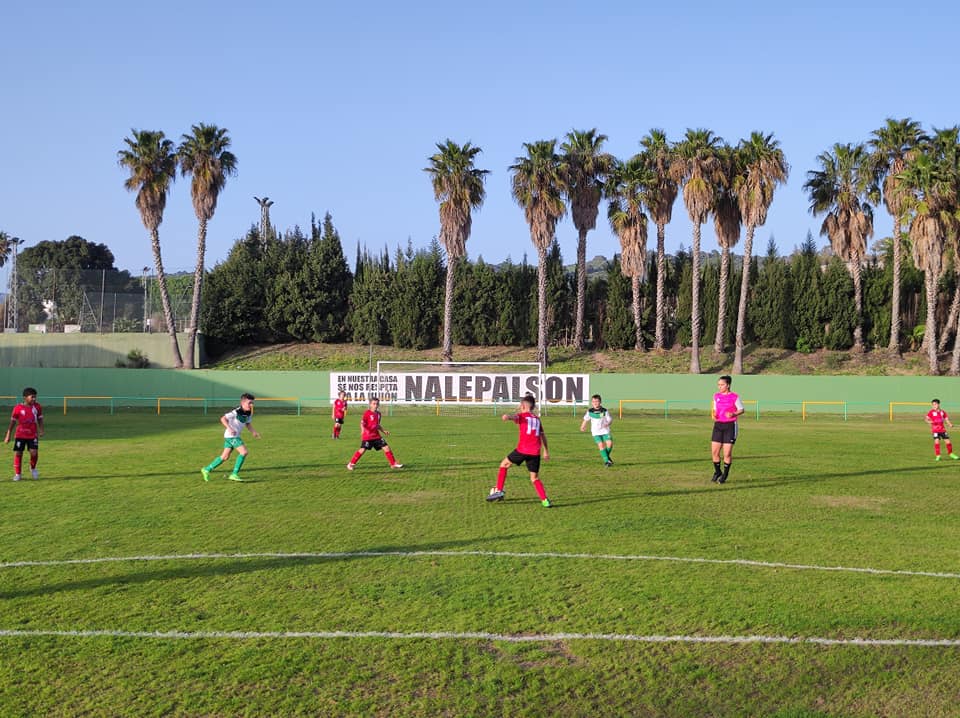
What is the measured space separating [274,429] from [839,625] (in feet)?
88.1

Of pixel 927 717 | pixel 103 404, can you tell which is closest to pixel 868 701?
pixel 927 717

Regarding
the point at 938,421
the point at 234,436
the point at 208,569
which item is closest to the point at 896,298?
the point at 938,421

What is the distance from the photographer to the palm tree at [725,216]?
5659 centimetres

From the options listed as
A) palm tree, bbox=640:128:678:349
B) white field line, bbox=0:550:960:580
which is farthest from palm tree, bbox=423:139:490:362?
white field line, bbox=0:550:960:580

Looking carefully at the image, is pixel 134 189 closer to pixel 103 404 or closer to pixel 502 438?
pixel 103 404

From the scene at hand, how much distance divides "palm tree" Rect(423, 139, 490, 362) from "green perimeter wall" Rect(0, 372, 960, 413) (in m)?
13.0

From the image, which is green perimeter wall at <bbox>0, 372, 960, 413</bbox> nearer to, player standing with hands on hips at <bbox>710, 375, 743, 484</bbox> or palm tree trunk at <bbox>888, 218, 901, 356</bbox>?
palm tree trunk at <bbox>888, 218, 901, 356</bbox>

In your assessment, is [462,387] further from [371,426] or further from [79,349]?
[79,349]

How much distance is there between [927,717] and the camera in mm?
6121

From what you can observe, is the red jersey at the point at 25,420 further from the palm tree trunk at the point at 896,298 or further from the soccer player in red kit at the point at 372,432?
the palm tree trunk at the point at 896,298

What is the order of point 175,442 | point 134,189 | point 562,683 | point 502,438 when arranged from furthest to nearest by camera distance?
point 134,189 → point 502,438 → point 175,442 → point 562,683

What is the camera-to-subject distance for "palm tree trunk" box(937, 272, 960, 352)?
56.0 metres

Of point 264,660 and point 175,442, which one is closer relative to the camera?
point 264,660

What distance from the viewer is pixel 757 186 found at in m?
54.5
